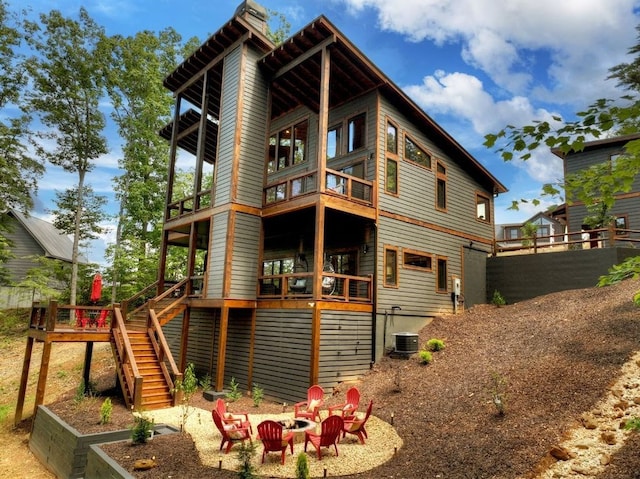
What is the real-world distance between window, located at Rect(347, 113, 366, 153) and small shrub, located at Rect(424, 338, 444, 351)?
23.9 ft

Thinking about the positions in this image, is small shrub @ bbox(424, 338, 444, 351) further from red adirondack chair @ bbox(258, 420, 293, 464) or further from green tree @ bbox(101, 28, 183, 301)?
green tree @ bbox(101, 28, 183, 301)

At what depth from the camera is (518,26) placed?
6.33m

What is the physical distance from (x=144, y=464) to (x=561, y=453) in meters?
6.40

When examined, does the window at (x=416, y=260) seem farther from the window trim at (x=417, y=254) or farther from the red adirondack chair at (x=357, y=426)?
the red adirondack chair at (x=357, y=426)

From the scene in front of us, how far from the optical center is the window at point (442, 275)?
55.7ft

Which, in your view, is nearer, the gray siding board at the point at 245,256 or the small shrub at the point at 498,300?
the gray siding board at the point at 245,256

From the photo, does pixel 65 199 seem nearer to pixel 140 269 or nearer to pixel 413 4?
pixel 140 269

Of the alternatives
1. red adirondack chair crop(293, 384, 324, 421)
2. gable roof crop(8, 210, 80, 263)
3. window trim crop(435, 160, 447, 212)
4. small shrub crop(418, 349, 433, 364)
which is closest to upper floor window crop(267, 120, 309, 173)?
window trim crop(435, 160, 447, 212)

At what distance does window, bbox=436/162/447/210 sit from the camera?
17719 mm

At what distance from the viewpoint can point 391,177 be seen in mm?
15508

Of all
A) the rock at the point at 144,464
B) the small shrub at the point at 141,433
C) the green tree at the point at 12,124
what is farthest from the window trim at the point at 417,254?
the green tree at the point at 12,124

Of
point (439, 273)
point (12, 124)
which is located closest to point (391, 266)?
point (439, 273)

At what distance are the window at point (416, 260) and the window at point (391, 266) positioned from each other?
47 centimetres

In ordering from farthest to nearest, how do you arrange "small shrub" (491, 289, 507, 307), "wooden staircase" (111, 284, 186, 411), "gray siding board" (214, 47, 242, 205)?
1. "small shrub" (491, 289, 507, 307)
2. "gray siding board" (214, 47, 242, 205)
3. "wooden staircase" (111, 284, 186, 411)
